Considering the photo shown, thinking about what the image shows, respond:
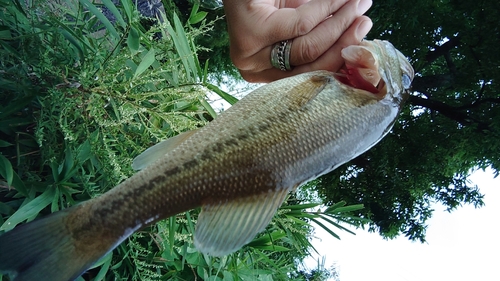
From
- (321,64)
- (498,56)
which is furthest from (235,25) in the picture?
(498,56)

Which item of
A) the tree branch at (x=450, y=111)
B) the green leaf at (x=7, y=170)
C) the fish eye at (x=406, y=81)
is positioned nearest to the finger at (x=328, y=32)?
the fish eye at (x=406, y=81)

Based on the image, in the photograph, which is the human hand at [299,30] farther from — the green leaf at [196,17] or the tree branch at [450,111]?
the tree branch at [450,111]

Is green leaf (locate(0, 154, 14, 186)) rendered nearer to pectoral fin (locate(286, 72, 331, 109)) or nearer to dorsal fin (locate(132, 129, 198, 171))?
dorsal fin (locate(132, 129, 198, 171))

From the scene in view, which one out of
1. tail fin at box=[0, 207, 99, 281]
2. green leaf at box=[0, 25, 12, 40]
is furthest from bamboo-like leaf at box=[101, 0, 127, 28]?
tail fin at box=[0, 207, 99, 281]

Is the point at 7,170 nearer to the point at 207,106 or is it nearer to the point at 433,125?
the point at 207,106

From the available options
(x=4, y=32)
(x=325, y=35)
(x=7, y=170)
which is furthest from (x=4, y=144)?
(x=325, y=35)

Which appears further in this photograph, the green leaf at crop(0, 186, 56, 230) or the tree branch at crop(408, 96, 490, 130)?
the tree branch at crop(408, 96, 490, 130)

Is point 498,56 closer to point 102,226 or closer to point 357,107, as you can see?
point 357,107
